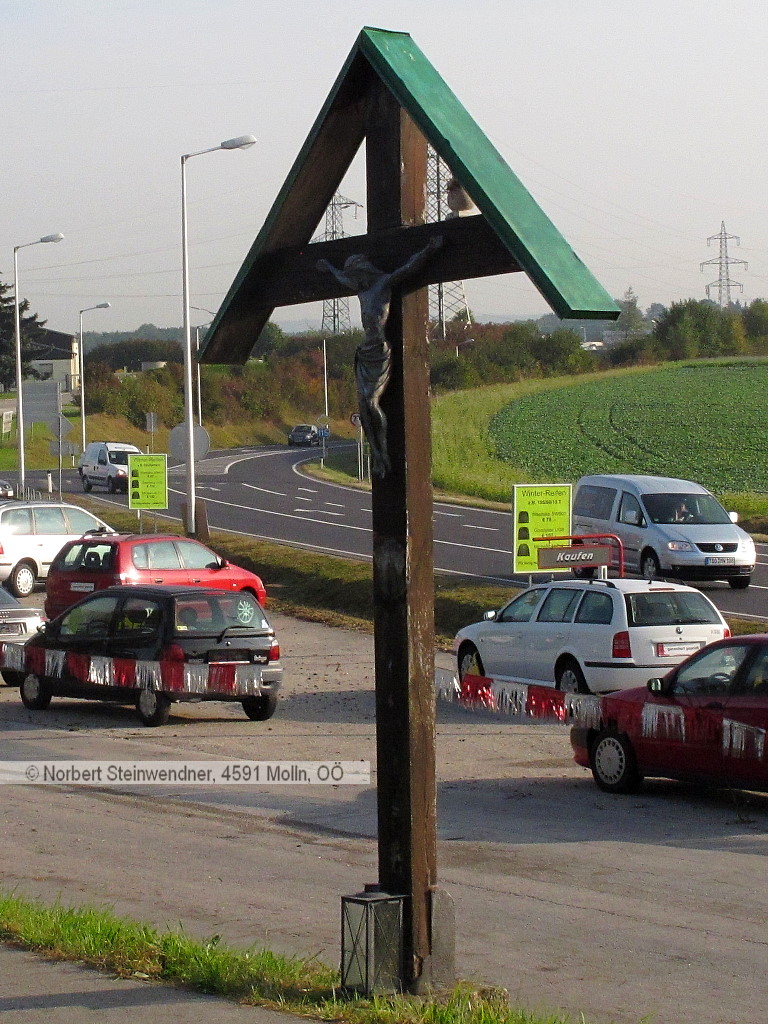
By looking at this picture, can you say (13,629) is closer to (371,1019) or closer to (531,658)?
(531,658)

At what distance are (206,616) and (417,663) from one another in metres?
11.3

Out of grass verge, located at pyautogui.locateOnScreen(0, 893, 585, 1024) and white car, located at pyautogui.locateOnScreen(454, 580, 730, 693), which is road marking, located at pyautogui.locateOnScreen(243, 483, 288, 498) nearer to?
white car, located at pyautogui.locateOnScreen(454, 580, 730, 693)

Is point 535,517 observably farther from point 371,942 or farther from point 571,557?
point 371,942

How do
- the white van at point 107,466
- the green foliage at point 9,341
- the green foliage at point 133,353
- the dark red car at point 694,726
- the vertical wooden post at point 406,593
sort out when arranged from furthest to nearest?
the green foliage at point 133,353
the green foliage at point 9,341
the white van at point 107,466
the dark red car at point 694,726
the vertical wooden post at point 406,593

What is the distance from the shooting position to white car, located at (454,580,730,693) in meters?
16.5

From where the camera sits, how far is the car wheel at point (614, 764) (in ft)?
42.1

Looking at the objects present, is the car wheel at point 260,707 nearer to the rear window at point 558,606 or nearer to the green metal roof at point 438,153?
the rear window at point 558,606

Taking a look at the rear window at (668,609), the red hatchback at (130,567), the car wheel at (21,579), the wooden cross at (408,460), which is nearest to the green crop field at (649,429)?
the car wheel at (21,579)

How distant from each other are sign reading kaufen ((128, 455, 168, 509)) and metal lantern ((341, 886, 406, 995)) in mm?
27653

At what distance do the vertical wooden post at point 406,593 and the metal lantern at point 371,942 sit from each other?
0.05 meters

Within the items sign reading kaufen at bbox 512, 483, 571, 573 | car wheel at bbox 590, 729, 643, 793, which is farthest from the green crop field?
car wheel at bbox 590, 729, 643, 793

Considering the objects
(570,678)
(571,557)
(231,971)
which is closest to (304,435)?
(571,557)

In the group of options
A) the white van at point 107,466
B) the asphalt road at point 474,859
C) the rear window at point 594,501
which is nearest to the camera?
the asphalt road at point 474,859

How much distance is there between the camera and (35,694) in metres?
17.9
